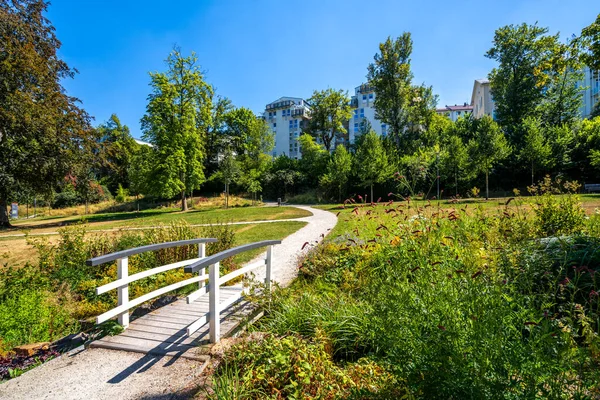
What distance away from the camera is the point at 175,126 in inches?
1150

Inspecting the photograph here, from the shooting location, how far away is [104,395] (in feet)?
9.10

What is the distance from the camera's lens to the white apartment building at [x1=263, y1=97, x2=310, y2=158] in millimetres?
65875

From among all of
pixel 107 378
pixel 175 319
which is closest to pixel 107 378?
pixel 107 378

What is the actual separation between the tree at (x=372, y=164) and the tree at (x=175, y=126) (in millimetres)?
15967

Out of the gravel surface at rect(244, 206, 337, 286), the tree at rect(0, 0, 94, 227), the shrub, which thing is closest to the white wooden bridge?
the shrub

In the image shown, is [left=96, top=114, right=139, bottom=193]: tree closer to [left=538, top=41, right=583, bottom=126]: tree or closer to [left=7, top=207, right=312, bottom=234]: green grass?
[left=7, top=207, right=312, bottom=234]: green grass

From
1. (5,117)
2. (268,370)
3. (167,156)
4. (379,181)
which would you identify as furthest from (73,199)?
(268,370)

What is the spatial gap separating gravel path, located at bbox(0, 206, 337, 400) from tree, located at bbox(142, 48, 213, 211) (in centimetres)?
2556

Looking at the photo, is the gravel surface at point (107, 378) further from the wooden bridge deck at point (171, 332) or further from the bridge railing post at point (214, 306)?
the bridge railing post at point (214, 306)

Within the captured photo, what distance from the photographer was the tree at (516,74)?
31625mm

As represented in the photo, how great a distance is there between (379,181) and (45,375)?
28526 millimetres

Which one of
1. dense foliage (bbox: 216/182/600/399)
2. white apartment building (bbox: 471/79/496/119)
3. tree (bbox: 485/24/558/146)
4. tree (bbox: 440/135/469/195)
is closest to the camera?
dense foliage (bbox: 216/182/600/399)

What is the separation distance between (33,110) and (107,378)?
638 inches

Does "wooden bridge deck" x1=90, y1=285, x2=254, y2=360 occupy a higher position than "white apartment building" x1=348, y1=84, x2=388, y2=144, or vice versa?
"white apartment building" x1=348, y1=84, x2=388, y2=144
